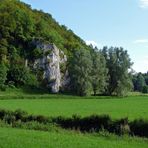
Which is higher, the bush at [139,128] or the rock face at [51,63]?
the rock face at [51,63]

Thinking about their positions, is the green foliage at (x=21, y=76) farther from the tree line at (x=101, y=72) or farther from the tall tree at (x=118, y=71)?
the tall tree at (x=118, y=71)

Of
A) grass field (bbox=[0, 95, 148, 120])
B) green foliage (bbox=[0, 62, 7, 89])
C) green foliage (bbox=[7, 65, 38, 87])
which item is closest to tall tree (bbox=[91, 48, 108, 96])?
green foliage (bbox=[7, 65, 38, 87])

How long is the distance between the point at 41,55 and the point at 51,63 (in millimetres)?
4353

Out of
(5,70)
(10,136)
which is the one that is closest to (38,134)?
(10,136)

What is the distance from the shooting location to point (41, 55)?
16112 cm

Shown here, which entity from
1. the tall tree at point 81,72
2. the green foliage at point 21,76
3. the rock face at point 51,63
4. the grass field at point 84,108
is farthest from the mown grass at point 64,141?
the rock face at point 51,63

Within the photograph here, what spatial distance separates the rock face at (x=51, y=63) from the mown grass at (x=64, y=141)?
114320mm

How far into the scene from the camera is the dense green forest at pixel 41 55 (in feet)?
459

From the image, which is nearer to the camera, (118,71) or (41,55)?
(118,71)

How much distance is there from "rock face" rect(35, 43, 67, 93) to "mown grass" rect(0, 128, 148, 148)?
114 m

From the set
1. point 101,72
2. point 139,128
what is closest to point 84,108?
point 139,128

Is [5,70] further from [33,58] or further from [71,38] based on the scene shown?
[71,38]

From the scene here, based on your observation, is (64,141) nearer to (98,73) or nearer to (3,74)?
(3,74)

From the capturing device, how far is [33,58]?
162m
